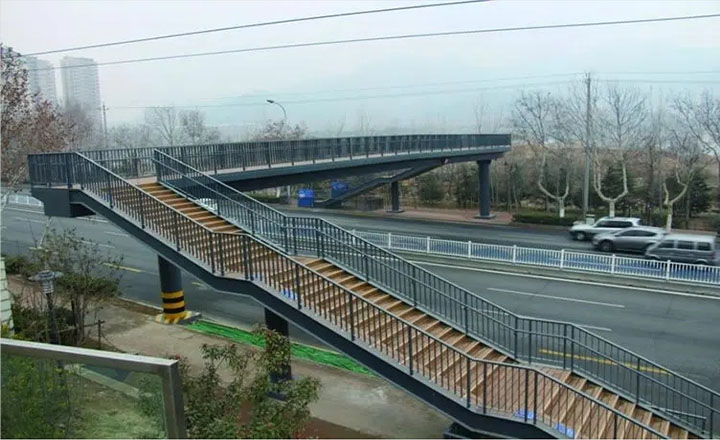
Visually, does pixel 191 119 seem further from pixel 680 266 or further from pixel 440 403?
pixel 440 403

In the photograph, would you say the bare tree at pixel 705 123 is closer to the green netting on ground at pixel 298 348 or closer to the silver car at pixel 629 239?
the silver car at pixel 629 239

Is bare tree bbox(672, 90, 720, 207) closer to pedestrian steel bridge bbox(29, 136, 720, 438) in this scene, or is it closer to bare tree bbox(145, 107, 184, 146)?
pedestrian steel bridge bbox(29, 136, 720, 438)

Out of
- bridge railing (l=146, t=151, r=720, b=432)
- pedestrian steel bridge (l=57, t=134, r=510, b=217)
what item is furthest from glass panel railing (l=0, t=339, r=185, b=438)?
pedestrian steel bridge (l=57, t=134, r=510, b=217)

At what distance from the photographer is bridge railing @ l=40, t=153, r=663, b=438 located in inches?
322

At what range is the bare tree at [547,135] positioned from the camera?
37.0 metres

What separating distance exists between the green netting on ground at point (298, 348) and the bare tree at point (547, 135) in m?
26.1

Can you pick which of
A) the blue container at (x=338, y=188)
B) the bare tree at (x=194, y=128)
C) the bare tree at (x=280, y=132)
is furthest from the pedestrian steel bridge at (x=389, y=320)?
the bare tree at (x=194, y=128)

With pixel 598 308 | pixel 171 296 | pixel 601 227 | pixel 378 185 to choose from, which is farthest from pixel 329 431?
pixel 378 185

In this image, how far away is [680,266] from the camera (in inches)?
755

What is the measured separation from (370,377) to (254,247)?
368 centimetres

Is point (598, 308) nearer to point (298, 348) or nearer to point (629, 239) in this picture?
point (298, 348)

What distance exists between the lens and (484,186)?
36594 millimetres

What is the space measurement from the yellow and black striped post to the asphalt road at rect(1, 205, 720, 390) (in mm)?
963

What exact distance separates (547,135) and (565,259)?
18.8 meters
